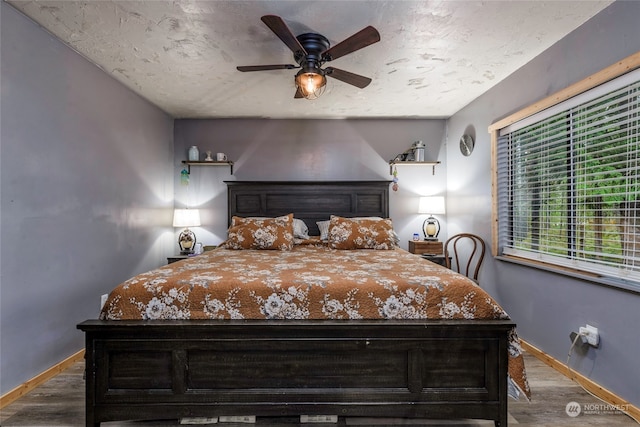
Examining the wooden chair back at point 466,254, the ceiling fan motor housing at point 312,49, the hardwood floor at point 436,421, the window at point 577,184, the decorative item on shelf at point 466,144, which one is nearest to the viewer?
the hardwood floor at point 436,421

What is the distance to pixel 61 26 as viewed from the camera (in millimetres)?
2170

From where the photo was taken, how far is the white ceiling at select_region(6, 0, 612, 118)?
1.95 m

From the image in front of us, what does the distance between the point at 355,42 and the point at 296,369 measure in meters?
1.93

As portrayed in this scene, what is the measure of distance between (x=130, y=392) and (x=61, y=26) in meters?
2.43

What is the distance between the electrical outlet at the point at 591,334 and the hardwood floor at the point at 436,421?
1.07 feet

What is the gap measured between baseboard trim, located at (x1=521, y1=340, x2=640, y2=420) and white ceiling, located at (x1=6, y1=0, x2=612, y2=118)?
237 centimetres

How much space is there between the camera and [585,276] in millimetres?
2082

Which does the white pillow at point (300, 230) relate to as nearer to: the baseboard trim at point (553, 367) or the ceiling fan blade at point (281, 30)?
the ceiling fan blade at point (281, 30)

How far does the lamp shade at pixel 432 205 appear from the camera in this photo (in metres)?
4.02

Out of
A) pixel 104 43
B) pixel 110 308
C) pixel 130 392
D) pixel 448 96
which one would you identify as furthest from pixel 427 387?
pixel 104 43

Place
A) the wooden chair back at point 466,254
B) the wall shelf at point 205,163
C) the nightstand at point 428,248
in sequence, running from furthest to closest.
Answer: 1. the wall shelf at point 205,163
2. the nightstand at point 428,248
3. the wooden chair back at point 466,254

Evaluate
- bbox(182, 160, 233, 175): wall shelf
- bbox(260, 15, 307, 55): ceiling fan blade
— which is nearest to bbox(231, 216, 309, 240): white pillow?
bbox(182, 160, 233, 175): wall shelf

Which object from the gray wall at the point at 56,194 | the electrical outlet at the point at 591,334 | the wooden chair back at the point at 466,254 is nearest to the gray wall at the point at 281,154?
the wooden chair back at the point at 466,254

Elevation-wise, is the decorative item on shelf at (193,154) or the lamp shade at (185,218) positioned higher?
the decorative item on shelf at (193,154)
